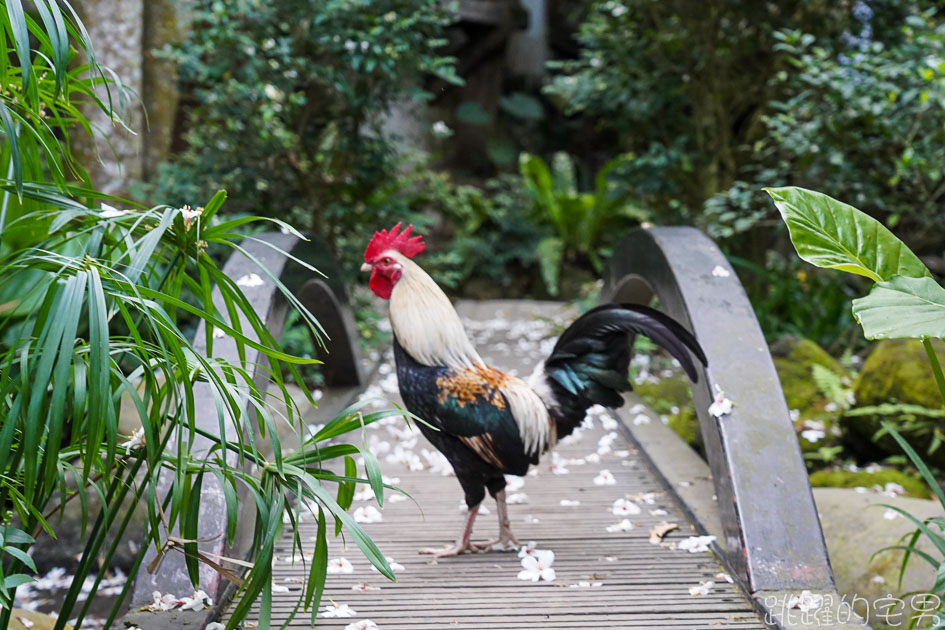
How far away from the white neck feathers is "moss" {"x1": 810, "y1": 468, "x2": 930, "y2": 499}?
194 centimetres

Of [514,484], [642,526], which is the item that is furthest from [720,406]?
[514,484]

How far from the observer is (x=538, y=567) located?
237 cm

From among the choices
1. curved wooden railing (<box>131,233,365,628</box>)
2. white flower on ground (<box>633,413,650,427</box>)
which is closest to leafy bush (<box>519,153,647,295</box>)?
curved wooden railing (<box>131,233,365,628</box>)

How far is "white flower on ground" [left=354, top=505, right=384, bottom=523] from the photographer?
9.30 ft

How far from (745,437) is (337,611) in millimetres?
1304

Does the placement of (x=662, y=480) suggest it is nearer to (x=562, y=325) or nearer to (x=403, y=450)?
(x=403, y=450)

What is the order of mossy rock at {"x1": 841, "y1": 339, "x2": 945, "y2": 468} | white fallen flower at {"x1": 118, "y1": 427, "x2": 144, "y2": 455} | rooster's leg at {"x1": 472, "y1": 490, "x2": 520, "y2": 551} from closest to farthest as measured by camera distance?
white fallen flower at {"x1": 118, "y1": 427, "x2": 144, "y2": 455} < rooster's leg at {"x1": 472, "y1": 490, "x2": 520, "y2": 551} < mossy rock at {"x1": 841, "y1": 339, "x2": 945, "y2": 468}

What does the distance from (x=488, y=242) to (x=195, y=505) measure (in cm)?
829

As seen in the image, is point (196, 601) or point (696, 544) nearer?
point (196, 601)

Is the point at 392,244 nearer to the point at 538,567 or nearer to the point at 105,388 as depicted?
the point at 538,567

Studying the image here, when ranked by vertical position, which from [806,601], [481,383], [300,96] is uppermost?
[300,96]

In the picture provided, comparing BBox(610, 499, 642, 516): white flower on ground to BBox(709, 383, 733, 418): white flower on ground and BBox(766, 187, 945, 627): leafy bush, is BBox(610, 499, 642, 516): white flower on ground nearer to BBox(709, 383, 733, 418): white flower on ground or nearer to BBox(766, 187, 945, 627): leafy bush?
BBox(709, 383, 733, 418): white flower on ground

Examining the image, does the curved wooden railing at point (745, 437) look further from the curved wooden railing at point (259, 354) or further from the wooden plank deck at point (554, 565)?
the curved wooden railing at point (259, 354)

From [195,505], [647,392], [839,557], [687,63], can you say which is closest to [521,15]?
[687,63]
